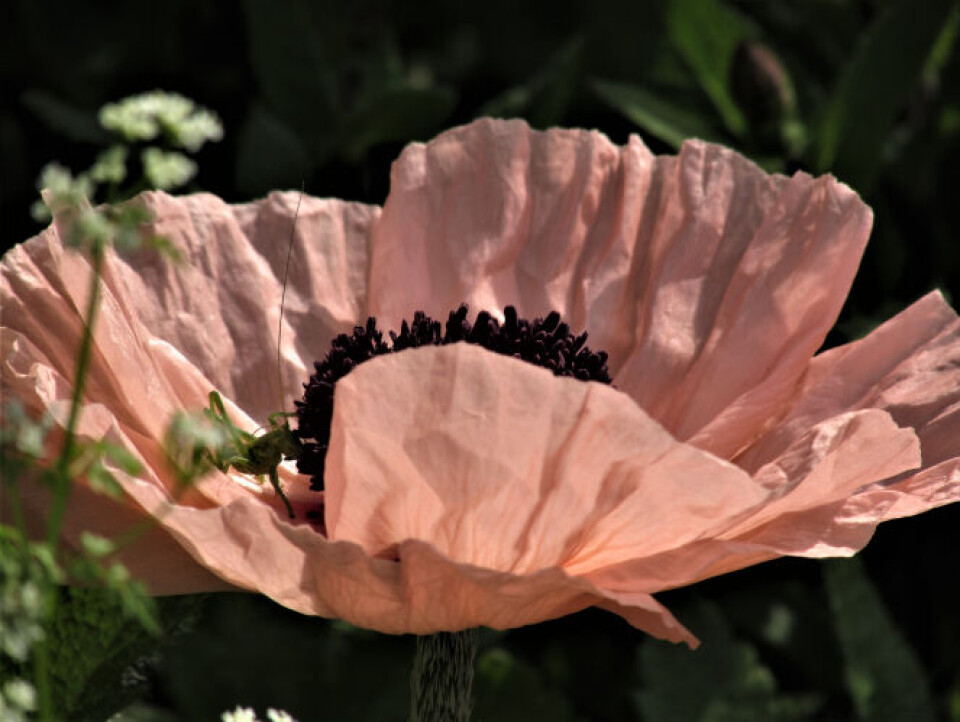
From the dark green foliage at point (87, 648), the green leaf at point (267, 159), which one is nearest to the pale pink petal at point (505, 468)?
the dark green foliage at point (87, 648)

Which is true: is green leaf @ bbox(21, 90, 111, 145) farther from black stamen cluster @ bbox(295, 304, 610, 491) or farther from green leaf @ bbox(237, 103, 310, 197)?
black stamen cluster @ bbox(295, 304, 610, 491)

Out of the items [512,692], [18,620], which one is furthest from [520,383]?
[512,692]

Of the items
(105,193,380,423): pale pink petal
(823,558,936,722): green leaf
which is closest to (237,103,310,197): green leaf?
(105,193,380,423): pale pink petal

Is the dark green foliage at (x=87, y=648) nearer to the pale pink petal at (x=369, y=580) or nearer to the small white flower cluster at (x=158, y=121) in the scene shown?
the pale pink petal at (x=369, y=580)

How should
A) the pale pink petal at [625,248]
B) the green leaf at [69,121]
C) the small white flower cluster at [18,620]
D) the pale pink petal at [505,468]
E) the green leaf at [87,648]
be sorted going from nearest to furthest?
the small white flower cluster at [18,620]
the pale pink petal at [505,468]
the green leaf at [87,648]
the pale pink petal at [625,248]
the green leaf at [69,121]

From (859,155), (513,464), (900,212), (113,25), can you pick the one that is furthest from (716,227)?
(113,25)
